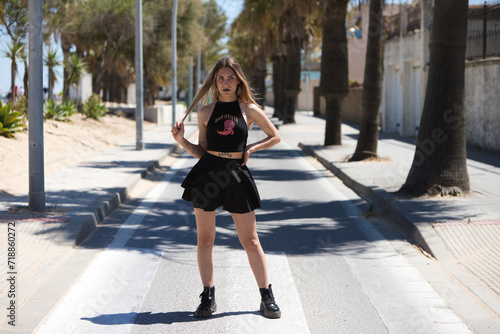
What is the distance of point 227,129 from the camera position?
16.0ft

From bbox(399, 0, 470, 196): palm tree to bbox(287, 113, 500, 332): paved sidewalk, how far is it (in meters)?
0.31

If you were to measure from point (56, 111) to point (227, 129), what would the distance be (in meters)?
20.0

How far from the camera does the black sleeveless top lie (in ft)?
16.0

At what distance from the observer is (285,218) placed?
9172 mm

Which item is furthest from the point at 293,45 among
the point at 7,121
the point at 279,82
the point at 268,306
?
the point at 268,306

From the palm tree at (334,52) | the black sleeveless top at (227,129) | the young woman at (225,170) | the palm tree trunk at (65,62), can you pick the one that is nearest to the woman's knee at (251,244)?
the young woman at (225,170)

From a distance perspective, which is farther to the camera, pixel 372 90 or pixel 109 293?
pixel 372 90

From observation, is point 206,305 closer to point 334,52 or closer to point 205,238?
point 205,238

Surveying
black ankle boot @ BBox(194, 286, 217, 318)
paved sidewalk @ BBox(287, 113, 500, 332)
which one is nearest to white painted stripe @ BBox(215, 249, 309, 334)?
black ankle boot @ BBox(194, 286, 217, 318)

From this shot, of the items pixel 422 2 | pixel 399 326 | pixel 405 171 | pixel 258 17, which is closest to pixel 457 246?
pixel 399 326

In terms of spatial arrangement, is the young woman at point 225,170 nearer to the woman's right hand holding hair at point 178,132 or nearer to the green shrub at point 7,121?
the woman's right hand holding hair at point 178,132

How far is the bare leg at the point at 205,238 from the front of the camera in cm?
494

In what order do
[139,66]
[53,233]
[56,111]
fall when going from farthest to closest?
[56,111] → [139,66] → [53,233]

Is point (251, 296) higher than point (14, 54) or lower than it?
lower
